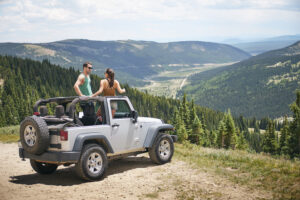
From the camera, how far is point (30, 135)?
34.5 feet

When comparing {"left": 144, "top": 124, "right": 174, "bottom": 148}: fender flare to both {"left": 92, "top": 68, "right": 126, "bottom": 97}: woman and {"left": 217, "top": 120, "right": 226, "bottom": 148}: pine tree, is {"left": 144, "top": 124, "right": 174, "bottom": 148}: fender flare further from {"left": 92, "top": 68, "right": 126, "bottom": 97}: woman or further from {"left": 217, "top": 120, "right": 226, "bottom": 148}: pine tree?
{"left": 217, "top": 120, "right": 226, "bottom": 148}: pine tree

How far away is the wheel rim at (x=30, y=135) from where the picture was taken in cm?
1039

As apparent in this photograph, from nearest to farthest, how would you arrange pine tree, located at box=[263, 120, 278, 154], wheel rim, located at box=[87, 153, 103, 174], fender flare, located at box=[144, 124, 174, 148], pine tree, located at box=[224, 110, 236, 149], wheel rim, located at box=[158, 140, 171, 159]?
wheel rim, located at box=[87, 153, 103, 174]
fender flare, located at box=[144, 124, 174, 148]
wheel rim, located at box=[158, 140, 171, 159]
pine tree, located at box=[224, 110, 236, 149]
pine tree, located at box=[263, 120, 278, 154]

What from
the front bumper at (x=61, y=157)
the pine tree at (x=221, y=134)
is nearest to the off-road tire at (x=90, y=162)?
the front bumper at (x=61, y=157)

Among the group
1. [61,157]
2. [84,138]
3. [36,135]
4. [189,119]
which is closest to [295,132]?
[189,119]

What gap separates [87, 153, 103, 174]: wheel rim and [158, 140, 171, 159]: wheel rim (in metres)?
3.13

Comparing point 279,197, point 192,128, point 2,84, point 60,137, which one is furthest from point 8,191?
point 2,84

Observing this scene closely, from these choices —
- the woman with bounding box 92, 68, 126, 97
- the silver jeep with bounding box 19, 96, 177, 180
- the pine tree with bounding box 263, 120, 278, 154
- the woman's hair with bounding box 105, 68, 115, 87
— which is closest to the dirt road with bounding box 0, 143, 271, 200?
the silver jeep with bounding box 19, 96, 177, 180

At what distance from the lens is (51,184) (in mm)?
10562

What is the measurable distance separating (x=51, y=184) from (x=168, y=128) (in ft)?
17.5

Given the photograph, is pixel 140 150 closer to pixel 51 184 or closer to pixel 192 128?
pixel 51 184

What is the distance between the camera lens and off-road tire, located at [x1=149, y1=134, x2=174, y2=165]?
42.3 feet

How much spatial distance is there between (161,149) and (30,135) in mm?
5378

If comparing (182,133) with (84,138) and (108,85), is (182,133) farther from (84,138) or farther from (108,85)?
(84,138)
